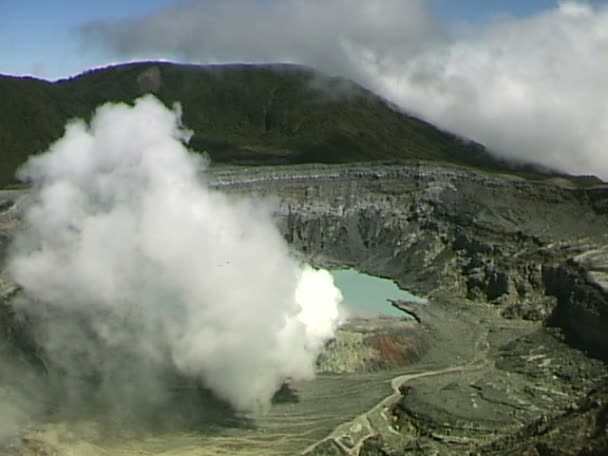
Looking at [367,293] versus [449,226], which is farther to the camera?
[449,226]

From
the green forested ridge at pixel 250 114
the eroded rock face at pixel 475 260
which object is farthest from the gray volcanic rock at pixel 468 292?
the green forested ridge at pixel 250 114

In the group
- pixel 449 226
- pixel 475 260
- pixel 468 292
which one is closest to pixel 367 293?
pixel 468 292

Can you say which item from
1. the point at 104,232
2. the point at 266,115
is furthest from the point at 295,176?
the point at 266,115

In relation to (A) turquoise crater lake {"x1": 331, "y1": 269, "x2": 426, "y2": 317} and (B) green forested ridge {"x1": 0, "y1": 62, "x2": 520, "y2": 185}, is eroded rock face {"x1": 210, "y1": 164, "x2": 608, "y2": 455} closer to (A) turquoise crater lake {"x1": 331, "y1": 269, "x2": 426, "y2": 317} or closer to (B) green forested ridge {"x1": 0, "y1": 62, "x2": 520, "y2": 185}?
(A) turquoise crater lake {"x1": 331, "y1": 269, "x2": 426, "y2": 317}

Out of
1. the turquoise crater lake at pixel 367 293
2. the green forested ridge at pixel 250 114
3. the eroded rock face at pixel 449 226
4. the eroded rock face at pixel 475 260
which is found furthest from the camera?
the green forested ridge at pixel 250 114

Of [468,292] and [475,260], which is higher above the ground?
[475,260]

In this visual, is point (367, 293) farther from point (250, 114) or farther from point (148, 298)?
point (250, 114)

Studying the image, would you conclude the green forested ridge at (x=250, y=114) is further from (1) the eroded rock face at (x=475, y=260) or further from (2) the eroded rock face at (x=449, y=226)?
(1) the eroded rock face at (x=475, y=260)
